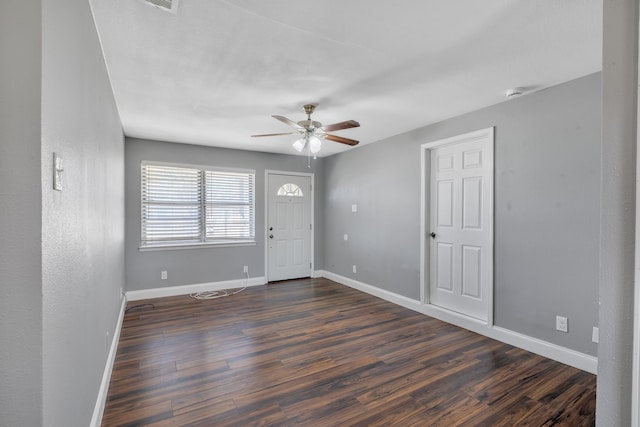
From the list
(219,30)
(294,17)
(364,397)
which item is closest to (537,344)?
(364,397)

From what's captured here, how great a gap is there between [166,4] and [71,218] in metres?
1.24

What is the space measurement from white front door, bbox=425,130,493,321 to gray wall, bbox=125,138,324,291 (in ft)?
9.30

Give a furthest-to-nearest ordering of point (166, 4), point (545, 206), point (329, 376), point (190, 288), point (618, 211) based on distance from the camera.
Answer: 1. point (190, 288)
2. point (545, 206)
3. point (329, 376)
4. point (166, 4)
5. point (618, 211)

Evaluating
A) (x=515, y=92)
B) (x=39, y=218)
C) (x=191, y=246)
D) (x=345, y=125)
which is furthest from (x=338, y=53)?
(x=191, y=246)

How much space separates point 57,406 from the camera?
1.04 meters

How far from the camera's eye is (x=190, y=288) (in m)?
4.86

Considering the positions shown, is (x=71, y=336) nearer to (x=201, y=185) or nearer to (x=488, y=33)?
(x=488, y=33)

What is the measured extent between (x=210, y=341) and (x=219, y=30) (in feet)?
9.06

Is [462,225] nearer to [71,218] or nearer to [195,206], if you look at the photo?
[71,218]

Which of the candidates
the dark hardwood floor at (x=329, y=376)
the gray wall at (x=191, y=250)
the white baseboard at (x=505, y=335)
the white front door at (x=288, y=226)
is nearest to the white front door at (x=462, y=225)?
the white baseboard at (x=505, y=335)

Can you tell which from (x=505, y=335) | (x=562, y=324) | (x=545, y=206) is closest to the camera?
(x=562, y=324)

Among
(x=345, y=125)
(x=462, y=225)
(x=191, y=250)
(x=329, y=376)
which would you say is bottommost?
(x=329, y=376)

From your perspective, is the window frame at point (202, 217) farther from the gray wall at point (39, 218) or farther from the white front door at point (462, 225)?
the gray wall at point (39, 218)

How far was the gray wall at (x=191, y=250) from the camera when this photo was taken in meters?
4.49
